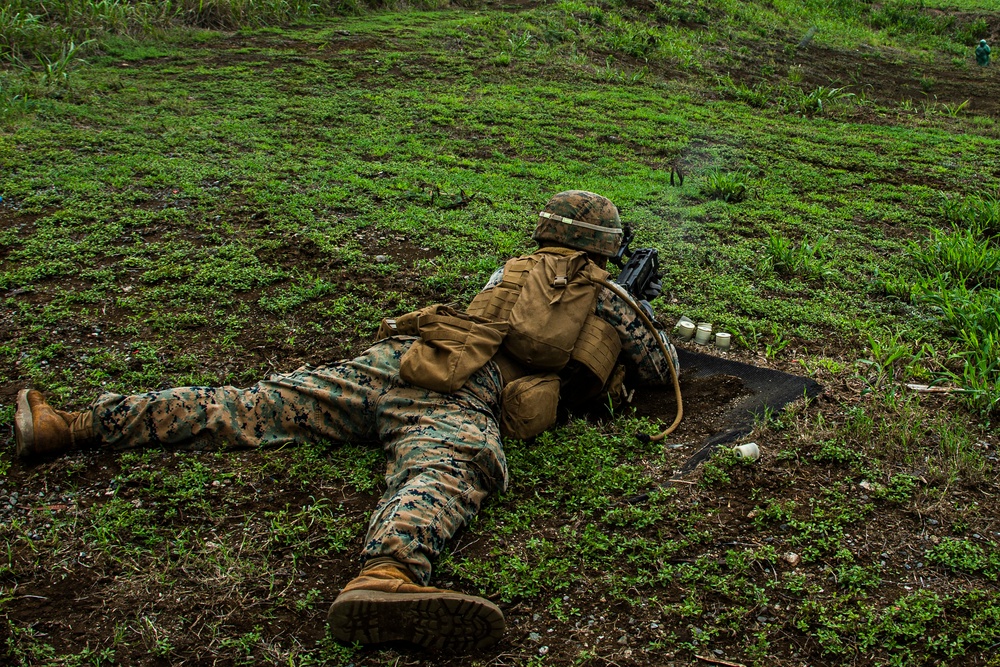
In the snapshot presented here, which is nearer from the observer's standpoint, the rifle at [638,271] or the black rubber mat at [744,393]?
the black rubber mat at [744,393]

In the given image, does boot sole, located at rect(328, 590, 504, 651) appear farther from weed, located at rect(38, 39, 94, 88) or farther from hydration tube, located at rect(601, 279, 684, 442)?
weed, located at rect(38, 39, 94, 88)

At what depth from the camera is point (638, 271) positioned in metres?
4.28

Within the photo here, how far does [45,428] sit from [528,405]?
196cm

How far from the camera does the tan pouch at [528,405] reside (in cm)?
351

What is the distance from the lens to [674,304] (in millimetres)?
5191

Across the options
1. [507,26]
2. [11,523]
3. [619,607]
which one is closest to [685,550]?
[619,607]

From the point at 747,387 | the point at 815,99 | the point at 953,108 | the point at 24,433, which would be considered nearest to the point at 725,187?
the point at 747,387

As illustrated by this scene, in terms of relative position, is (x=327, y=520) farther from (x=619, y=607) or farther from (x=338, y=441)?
(x=619, y=607)

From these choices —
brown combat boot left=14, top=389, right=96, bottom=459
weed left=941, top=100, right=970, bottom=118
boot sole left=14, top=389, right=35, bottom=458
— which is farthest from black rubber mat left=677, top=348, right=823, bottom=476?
weed left=941, top=100, right=970, bottom=118

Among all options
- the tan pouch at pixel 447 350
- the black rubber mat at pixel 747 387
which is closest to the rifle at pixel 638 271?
the black rubber mat at pixel 747 387

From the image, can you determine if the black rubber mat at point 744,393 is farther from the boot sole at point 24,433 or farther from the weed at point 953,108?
the weed at point 953,108

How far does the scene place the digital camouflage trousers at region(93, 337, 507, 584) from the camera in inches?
122

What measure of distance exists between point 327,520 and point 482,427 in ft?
2.27

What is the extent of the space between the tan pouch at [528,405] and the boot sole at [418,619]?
45.9 inches
